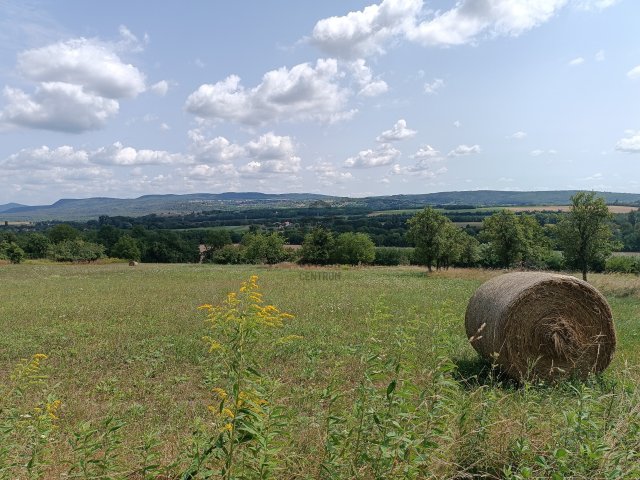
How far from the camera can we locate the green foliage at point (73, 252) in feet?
279

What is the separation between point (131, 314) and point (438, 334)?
15.8 meters

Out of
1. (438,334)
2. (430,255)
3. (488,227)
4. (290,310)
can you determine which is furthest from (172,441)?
(488,227)

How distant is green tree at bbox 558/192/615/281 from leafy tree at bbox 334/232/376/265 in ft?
173

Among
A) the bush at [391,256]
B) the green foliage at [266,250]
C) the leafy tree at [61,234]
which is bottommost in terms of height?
the bush at [391,256]

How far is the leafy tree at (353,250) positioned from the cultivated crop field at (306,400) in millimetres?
59189

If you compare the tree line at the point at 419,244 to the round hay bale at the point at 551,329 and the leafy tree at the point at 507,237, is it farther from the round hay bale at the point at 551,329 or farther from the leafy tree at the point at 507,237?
the round hay bale at the point at 551,329

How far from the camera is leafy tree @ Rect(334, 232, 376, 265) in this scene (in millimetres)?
81500

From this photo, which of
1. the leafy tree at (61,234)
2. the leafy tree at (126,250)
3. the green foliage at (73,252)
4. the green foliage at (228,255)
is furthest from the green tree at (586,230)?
the leafy tree at (61,234)

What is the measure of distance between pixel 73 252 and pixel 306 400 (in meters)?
92.6

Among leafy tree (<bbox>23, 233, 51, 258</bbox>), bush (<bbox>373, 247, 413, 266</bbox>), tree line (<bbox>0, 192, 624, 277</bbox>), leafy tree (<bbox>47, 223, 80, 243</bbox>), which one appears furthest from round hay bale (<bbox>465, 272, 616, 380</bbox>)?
leafy tree (<bbox>47, 223, 80, 243</bbox>)

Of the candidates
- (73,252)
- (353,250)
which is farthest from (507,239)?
(73,252)

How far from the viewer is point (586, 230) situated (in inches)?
1111

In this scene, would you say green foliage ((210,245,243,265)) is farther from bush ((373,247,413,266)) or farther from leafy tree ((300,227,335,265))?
bush ((373,247,413,266))

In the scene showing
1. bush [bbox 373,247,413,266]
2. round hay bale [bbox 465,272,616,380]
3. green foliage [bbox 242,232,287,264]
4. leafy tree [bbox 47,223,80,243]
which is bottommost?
bush [bbox 373,247,413,266]
